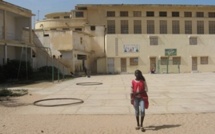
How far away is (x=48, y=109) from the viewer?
12.8 metres

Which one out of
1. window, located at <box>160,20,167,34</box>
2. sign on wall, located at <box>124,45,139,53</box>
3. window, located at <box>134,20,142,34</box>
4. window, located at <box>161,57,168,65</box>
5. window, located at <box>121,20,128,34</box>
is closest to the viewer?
sign on wall, located at <box>124,45,139,53</box>

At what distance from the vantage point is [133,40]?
44688 mm

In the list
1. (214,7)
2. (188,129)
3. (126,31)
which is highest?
(214,7)

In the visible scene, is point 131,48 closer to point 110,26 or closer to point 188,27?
point 110,26

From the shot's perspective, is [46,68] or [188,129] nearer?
[188,129]

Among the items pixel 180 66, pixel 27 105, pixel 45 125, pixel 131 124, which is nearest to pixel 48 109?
pixel 27 105

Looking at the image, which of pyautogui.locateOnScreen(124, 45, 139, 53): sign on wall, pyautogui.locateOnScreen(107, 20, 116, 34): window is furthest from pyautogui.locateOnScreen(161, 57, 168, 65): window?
pyautogui.locateOnScreen(107, 20, 116, 34): window

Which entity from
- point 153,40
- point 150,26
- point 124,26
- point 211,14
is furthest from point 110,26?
point 211,14

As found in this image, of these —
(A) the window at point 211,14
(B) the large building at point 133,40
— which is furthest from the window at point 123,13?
(A) the window at point 211,14

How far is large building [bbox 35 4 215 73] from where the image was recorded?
132ft

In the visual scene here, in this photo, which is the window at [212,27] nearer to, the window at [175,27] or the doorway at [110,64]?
the window at [175,27]

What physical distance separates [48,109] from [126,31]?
1726 inches

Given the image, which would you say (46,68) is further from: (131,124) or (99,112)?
(131,124)

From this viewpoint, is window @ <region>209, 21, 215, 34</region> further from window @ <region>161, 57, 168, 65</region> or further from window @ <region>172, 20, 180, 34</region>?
window @ <region>161, 57, 168, 65</region>
